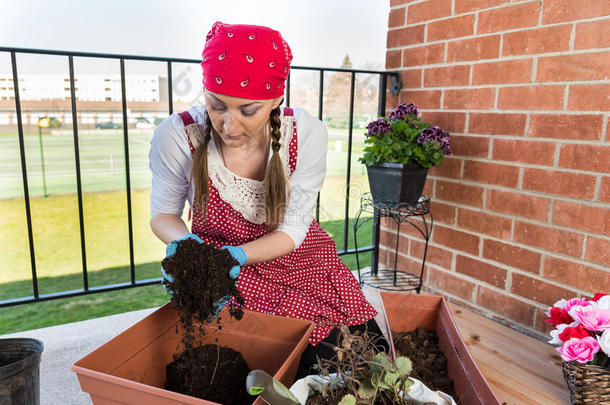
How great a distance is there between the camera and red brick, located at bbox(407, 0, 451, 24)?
71.6 inches

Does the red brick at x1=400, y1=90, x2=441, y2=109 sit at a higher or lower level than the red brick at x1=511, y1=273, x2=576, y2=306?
higher

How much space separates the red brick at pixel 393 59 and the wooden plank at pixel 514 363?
1.31 m

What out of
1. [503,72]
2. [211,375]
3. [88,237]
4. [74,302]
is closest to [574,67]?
[503,72]

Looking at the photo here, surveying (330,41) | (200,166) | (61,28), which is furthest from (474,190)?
(61,28)

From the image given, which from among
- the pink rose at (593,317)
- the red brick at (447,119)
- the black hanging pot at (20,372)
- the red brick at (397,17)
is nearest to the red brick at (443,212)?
the red brick at (447,119)

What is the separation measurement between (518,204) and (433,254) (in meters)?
0.51

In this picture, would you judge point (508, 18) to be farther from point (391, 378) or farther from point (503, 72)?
point (391, 378)

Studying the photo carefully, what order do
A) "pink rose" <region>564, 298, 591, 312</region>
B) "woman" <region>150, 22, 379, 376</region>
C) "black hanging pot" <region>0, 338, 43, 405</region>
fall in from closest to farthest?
1. "black hanging pot" <region>0, 338, 43, 405</region>
2. "woman" <region>150, 22, 379, 376</region>
3. "pink rose" <region>564, 298, 591, 312</region>

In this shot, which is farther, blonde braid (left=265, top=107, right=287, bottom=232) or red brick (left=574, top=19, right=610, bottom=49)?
red brick (left=574, top=19, right=610, bottom=49)

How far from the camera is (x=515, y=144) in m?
1.59

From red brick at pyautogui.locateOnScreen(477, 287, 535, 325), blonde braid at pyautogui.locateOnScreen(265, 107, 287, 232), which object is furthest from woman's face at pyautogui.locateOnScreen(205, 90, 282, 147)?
A: red brick at pyautogui.locateOnScreen(477, 287, 535, 325)

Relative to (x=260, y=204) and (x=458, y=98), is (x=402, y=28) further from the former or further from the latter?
(x=260, y=204)

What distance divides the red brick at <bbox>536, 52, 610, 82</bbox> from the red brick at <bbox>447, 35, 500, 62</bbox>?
210mm

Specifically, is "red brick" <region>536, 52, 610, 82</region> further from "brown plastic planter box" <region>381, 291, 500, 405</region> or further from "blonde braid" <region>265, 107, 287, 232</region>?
"blonde braid" <region>265, 107, 287, 232</region>
